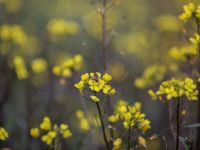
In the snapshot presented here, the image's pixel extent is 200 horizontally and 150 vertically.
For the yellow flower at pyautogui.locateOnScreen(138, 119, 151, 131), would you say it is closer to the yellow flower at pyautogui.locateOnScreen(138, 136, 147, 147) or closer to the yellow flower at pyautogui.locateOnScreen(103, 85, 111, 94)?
the yellow flower at pyautogui.locateOnScreen(138, 136, 147, 147)

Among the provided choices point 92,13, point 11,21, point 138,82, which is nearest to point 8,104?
point 138,82

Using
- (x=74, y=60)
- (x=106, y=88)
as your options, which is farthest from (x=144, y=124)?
(x=74, y=60)

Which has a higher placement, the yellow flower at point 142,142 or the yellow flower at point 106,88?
the yellow flower at point 106,88

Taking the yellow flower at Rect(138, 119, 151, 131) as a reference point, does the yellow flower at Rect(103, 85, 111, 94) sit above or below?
above

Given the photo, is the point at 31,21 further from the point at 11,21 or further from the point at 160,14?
the point at 160,14

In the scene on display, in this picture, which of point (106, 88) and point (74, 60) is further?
point (74, 60)

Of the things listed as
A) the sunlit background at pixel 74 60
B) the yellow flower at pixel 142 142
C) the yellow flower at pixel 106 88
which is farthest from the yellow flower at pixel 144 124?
the sunlit background at pixel 74 60

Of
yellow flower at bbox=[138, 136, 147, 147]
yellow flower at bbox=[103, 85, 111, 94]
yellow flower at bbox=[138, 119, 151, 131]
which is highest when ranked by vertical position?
yellow flower at bbox=[103, 85, 111, 94]

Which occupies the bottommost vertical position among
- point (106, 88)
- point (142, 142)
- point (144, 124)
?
point (142, 142)

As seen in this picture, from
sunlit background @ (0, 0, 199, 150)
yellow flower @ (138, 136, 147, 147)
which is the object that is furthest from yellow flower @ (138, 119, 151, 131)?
sunlit background @ (0, 0, 199, 150)


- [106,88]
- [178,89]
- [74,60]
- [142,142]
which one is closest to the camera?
[178,89]

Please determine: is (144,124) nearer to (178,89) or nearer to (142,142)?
(142,142)

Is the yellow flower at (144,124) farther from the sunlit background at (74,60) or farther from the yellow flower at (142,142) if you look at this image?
the sunlit background at (74,60)
